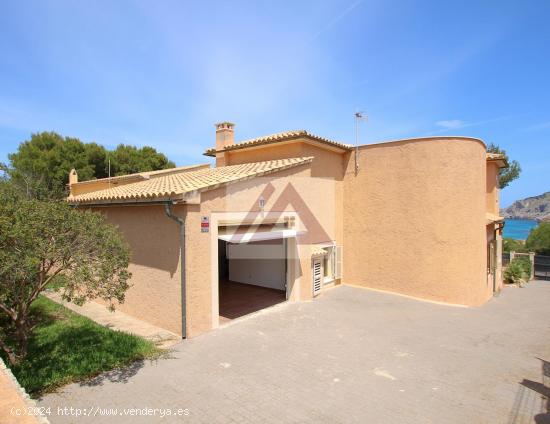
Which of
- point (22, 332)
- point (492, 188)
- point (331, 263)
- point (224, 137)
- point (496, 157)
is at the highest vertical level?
point (224, 137)

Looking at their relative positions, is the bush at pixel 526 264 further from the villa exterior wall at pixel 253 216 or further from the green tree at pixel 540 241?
the green tree at pixel 540 241

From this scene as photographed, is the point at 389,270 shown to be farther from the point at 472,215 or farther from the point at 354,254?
the point at 472,215

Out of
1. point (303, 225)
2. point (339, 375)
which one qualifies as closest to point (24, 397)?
point (339, 375)

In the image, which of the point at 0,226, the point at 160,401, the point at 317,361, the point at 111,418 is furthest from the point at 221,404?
the point at 0,226

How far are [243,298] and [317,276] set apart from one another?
3.60 m

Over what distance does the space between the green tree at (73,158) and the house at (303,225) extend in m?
21.0

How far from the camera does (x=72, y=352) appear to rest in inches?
338

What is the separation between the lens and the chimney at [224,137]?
1905cm

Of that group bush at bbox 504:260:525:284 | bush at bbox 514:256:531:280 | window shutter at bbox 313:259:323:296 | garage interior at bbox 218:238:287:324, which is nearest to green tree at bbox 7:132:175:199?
garage interior at bbox 218:238:287:324

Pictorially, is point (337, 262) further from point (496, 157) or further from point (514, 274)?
point (514, 274)

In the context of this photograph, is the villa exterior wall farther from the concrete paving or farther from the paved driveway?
the paved driveway

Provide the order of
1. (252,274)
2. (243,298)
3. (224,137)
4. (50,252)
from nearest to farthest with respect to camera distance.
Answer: (50,252)
(243,298)
(252,274)
(224,137)

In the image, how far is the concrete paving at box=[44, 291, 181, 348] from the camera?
32.4 ft

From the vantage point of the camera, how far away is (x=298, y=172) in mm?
14188
